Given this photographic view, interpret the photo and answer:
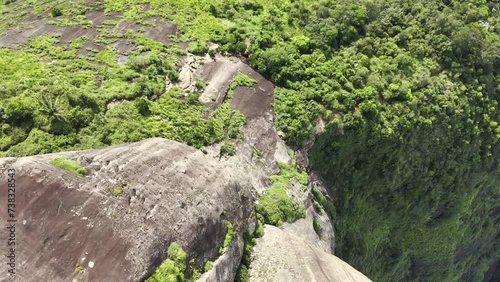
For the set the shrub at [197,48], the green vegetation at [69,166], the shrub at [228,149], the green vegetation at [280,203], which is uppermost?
the green vegetation at [69,166]

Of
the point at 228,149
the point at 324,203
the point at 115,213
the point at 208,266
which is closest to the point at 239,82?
the point at 228,149

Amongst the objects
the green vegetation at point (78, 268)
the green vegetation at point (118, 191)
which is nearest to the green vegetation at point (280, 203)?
the green vegetation at point (118, 191)

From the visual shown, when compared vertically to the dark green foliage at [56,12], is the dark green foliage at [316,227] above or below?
below

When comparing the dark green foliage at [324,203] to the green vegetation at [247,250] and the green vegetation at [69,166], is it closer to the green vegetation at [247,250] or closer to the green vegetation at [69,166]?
the green vegetation at [247,250]

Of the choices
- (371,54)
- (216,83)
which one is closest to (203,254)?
(216,83)

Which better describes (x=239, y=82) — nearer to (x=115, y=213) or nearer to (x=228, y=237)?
(x=228, y=237)

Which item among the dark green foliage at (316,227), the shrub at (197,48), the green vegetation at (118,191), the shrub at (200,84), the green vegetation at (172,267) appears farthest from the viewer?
the shrub at (197,48)

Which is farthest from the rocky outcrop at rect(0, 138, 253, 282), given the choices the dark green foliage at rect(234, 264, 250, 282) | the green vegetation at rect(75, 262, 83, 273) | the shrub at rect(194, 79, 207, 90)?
the shrub at rect(194, 79, 207, 90)
